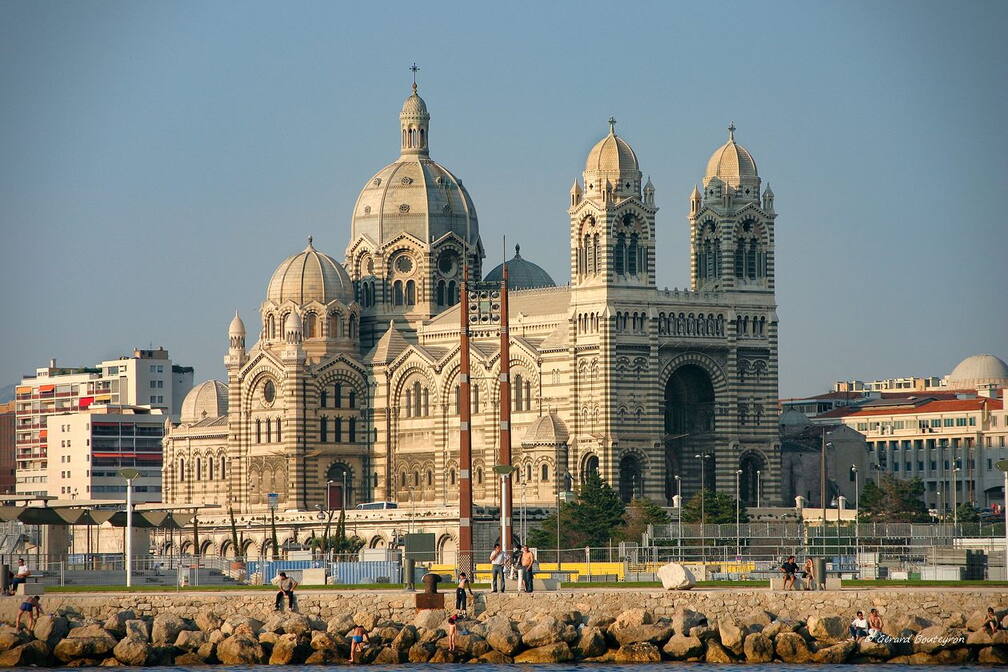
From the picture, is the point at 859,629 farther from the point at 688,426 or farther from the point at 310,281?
the point at 310,281

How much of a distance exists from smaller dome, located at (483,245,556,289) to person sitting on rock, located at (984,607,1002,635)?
90541 mm

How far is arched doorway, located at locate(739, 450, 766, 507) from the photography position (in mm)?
138750

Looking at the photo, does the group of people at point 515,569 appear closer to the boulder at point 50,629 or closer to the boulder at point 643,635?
the boulder at point 643,635

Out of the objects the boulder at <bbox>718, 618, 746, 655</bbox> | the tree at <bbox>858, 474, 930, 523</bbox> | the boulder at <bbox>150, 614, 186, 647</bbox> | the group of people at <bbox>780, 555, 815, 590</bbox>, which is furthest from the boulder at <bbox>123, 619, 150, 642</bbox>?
the tree at <bbox>858, 474, 930, 523</bbox>

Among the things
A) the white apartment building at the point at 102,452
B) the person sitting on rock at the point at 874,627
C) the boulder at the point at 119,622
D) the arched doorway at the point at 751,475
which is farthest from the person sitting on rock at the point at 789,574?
the white apartment building at the point at 102,452

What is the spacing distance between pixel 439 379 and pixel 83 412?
58.2 metres

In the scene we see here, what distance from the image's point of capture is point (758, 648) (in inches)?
2633

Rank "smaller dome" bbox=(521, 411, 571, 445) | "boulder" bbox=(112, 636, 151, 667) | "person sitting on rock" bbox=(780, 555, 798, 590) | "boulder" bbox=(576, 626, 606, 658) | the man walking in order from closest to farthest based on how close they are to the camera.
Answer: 1. "boulder" bbox=(576, 626, 606, 658)
2. "boulder" bbox=(112, 636, 151, 667)
3. "person sitting on rock" bbox=(780, 555, 798, 590)
4. the man walking
5. "smaller dome" bbox=(521, 411, 571, 445)

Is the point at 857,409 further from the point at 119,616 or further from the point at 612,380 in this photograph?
the point at 119,616

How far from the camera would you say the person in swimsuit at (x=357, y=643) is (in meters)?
67.8

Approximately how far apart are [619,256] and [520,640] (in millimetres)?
68363

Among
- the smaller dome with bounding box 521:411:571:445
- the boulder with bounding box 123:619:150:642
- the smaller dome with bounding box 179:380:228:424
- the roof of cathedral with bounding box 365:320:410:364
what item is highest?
the roof of cathedral with bounding box 365:320:410:364

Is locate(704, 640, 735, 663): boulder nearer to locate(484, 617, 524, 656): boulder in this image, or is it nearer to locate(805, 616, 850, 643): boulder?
locate(805, 616, 850, 643): boulder

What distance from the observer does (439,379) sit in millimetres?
143875
